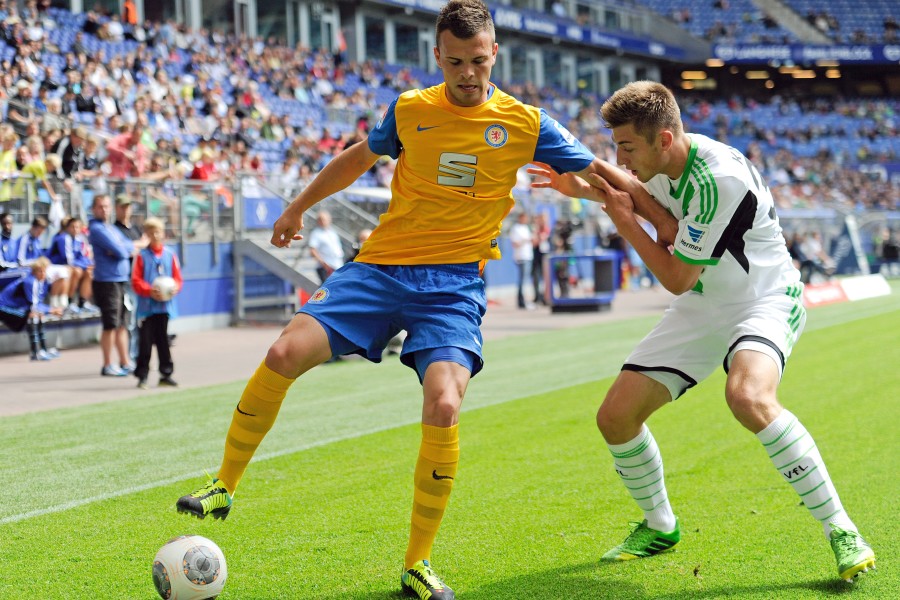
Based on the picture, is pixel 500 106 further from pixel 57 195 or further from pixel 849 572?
pixel 57 195

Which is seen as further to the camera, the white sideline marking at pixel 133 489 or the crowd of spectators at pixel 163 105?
the crowd of spectators at pixel 163 105

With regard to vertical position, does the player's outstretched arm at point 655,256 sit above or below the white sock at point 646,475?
above

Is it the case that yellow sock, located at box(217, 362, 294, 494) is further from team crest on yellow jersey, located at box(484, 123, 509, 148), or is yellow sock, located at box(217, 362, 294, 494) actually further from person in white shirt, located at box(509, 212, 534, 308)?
person in white shirt, located at box(509, 212, 534, 308)

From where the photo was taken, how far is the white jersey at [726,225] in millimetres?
4258

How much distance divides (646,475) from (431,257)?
1.41 meters

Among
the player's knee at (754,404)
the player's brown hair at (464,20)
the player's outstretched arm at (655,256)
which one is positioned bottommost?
the player's knee at (754,404)

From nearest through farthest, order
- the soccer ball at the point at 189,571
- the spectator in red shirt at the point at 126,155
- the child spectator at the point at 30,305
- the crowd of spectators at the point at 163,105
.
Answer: the soccer ball at the point at 189,571, the child spectator at the point at 30,305, the crowd of spectators at the point at 163,105, the spectator in red shirt at the point at 126,155

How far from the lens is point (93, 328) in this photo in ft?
49.7

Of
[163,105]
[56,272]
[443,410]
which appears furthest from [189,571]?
[163,105]

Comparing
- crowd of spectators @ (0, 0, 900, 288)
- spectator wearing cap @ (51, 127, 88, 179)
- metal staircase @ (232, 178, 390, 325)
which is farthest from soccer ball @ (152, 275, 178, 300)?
metal staircase @ (232, 178, 390, 325)

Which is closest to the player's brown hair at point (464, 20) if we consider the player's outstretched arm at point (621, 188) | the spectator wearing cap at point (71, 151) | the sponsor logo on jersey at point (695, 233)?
the player's outstretched arm at point (621, 188)

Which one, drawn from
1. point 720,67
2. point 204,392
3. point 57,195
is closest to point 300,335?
point 204,392

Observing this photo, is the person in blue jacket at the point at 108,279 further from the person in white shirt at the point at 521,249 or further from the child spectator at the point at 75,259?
the person in white shirt at the point at 521,249

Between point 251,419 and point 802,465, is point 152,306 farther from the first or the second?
point 802,465
